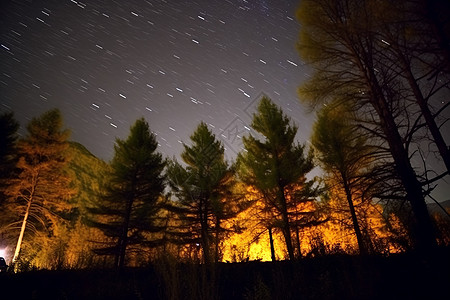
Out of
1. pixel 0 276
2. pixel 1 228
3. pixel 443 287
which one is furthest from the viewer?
pixel 1 228

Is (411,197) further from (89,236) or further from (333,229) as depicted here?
(89,236)

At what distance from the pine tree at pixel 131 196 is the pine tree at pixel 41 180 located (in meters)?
3.02

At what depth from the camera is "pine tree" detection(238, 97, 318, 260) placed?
11031 millimetres

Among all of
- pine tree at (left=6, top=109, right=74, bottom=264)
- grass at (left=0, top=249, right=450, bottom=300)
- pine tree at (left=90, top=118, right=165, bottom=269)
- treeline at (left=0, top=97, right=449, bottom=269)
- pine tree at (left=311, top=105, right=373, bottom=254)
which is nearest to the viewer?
grass at (left=0, top=249, right=450, bottom=300)

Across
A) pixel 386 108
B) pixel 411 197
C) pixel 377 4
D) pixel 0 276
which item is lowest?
pixel 0 276

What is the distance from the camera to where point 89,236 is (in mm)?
20594

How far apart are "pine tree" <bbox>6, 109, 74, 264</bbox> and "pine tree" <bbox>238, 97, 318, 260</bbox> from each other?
1231cm

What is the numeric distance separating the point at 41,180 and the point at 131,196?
6185 mm

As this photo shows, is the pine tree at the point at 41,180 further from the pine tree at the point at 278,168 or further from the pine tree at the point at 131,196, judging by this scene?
the pine tree at the point at 278,168

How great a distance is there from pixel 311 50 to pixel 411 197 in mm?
5201

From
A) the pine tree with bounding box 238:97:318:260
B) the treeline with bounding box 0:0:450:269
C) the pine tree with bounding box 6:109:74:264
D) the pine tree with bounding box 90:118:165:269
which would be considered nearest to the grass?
the treeline with bounding box 0:0:450:269

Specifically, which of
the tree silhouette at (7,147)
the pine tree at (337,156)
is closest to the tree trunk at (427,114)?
the pine tree at (337,156)

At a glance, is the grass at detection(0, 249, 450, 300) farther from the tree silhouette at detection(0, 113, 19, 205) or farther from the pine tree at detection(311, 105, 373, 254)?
Answer: the tree silhouette at detection(0, 113, 19, 205)

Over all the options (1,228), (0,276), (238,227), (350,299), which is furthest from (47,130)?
(350,299)
